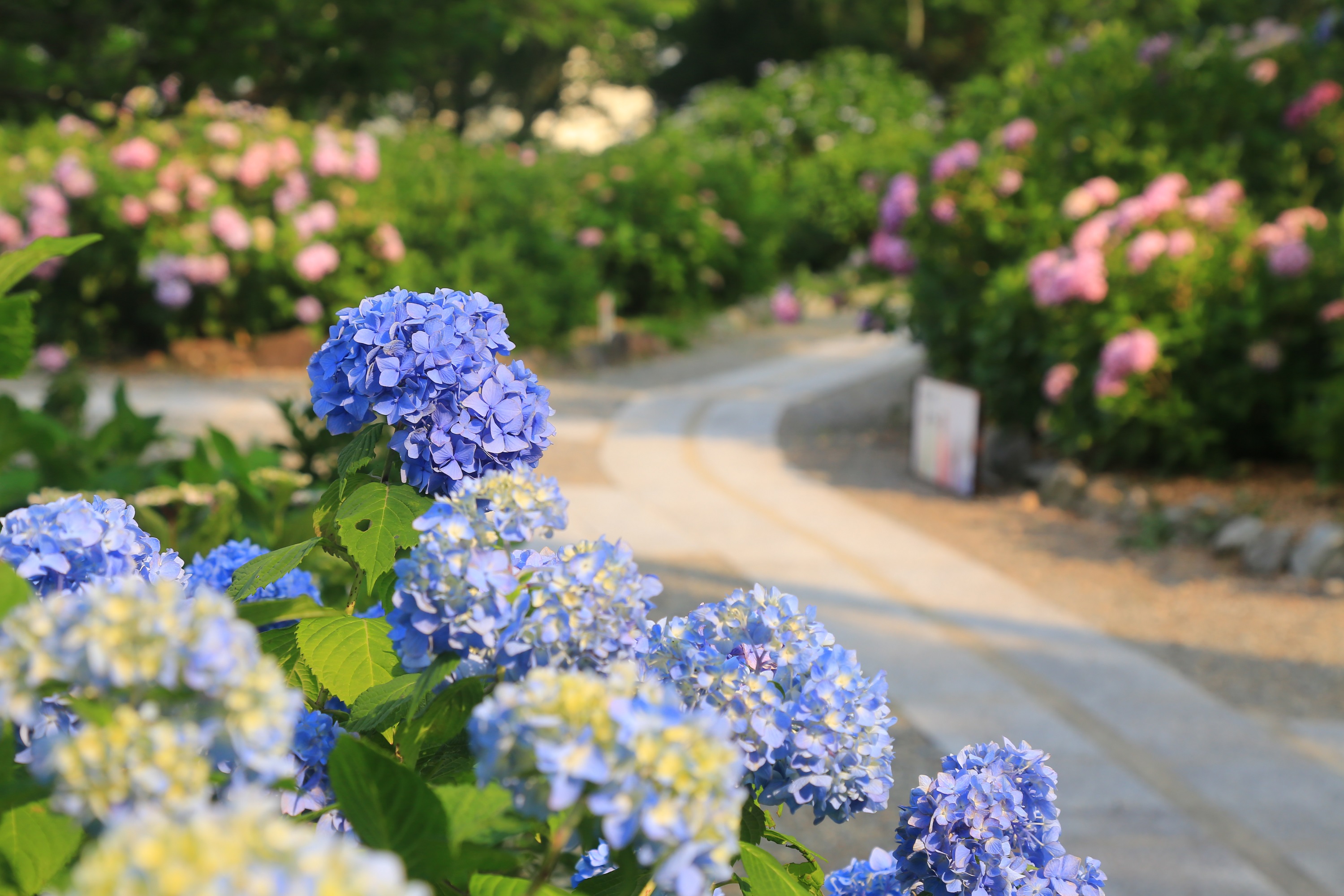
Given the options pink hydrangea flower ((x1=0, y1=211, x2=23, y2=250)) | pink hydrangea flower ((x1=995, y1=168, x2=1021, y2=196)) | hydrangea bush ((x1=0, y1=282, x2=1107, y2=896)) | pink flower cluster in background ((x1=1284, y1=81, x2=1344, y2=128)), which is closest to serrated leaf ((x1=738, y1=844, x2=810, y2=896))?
hydrangea bush ((x1=0, y1=282, x2=1107, y2=896))

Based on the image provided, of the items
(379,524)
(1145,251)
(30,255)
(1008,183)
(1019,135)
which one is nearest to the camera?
(379,524)

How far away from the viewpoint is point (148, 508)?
10.7 feet

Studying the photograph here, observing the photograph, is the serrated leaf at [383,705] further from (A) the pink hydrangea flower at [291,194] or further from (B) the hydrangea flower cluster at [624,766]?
(A) the pink hydrangea flower at [291,194]

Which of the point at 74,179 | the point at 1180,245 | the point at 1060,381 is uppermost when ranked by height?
the point at 74,179

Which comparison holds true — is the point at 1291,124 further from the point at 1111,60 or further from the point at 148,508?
Result: the point at 148,508

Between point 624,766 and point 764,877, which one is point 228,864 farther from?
point 764,877

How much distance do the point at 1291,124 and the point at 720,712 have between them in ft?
25.7

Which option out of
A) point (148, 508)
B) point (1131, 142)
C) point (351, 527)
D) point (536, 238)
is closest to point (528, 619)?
point (351, 527)

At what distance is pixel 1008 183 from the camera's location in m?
7.57

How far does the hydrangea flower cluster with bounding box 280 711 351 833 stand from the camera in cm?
106

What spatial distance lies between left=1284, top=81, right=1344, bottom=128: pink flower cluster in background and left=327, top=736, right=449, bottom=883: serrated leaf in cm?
799

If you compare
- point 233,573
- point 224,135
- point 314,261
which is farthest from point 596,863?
point 224,135

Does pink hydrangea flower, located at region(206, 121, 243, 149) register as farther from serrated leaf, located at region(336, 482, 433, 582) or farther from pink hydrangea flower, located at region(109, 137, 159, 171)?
serrated leaf, located at region(336, 482, 433, 582)

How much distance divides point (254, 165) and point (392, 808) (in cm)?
1027
